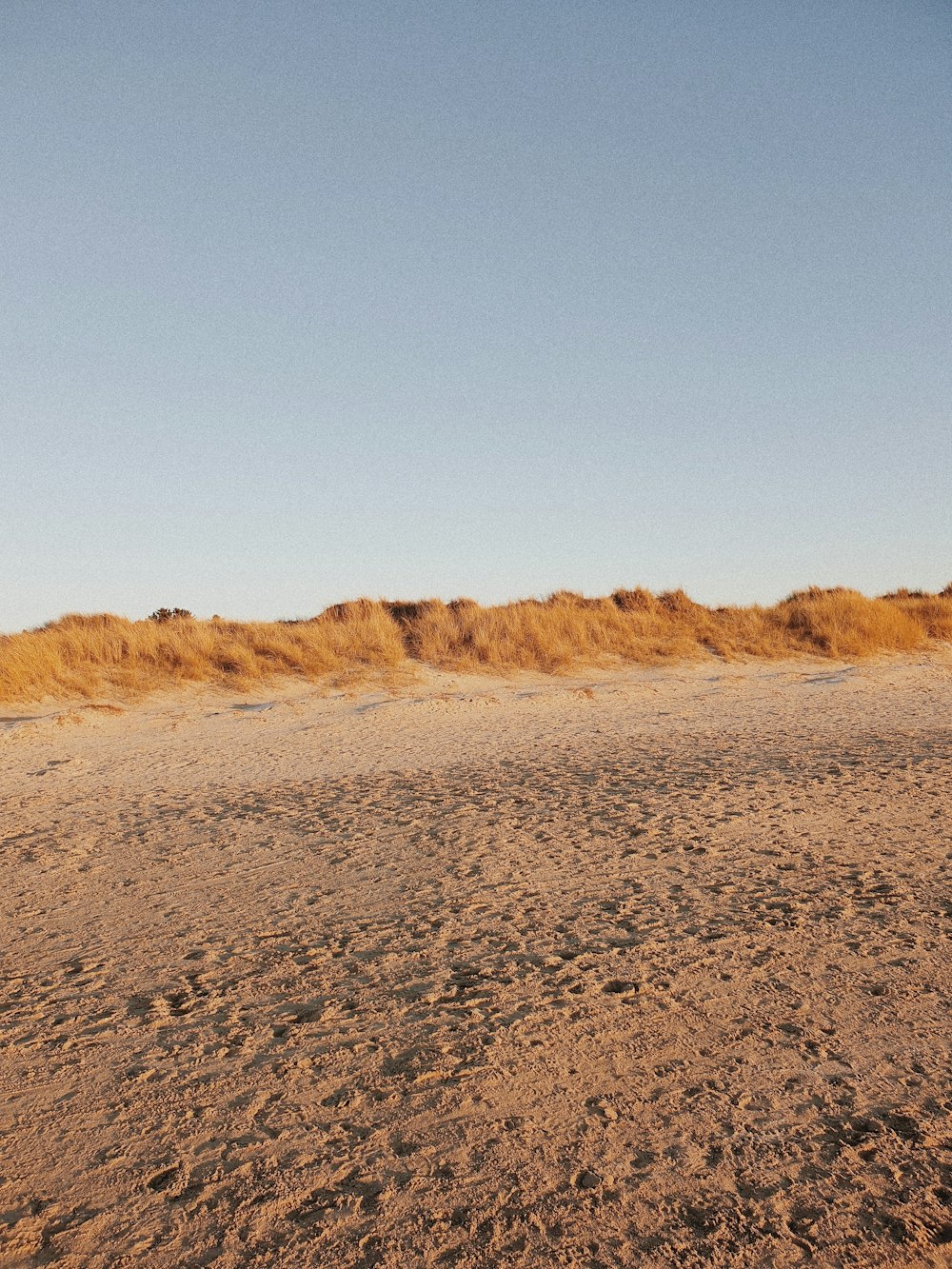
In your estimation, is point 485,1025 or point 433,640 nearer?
point 485,1025

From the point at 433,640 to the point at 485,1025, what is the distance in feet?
35.2

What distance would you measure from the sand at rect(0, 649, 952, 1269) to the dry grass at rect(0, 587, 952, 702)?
5.15 m

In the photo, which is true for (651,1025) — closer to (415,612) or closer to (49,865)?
(49,865)

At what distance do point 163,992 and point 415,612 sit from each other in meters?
14.0

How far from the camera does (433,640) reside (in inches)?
540

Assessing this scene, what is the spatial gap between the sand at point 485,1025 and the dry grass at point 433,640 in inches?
203

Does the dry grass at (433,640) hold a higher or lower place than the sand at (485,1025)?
higher

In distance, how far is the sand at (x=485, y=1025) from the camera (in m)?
2.18

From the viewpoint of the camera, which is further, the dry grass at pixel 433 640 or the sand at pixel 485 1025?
the dry grass at pixel 433 640

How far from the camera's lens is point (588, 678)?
516 inches

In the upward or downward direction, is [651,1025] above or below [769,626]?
below

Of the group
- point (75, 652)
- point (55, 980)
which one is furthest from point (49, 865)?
point (75, 652)

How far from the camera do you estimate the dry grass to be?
11.9 metres

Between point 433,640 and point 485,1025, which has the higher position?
point 433,640
